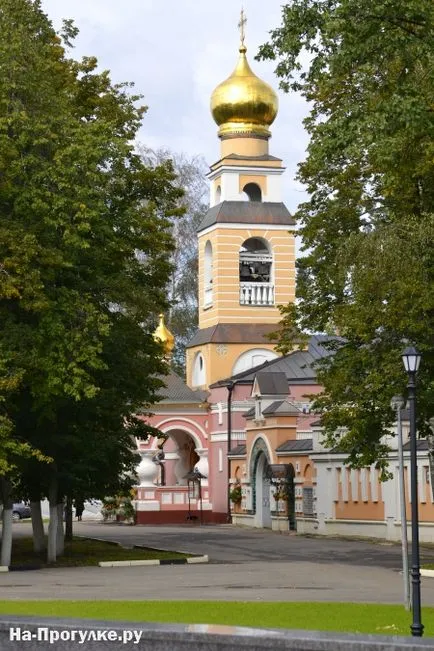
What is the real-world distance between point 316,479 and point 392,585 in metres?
23.8

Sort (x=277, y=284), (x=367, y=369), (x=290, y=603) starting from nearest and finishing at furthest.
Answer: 1. (x=290, y=603)
2. (x=367, y=369)
3. (x=277, y=284)

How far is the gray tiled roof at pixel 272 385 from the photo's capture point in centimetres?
5516

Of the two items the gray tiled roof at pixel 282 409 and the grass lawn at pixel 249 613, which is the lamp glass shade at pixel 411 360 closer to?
the grass lawn at pixel 249 613

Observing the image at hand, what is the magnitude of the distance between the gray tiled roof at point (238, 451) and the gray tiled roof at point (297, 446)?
7.31 metres

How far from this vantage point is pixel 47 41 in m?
33.5

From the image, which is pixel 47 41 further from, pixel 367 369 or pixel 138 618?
pixel 138 618

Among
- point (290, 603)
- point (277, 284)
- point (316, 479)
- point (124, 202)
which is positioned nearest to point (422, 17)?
point (290, 603)

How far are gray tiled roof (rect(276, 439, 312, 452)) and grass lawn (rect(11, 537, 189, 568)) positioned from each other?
11.2m

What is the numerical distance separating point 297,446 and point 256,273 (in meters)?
19.9

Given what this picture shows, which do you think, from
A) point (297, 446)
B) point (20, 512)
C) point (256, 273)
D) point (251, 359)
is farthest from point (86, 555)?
point (20, 512)

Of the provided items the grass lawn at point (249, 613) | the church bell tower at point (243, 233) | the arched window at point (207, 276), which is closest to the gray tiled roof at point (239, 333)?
the church bell tower at point (243, 233)

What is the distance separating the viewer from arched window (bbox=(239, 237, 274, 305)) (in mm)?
68812

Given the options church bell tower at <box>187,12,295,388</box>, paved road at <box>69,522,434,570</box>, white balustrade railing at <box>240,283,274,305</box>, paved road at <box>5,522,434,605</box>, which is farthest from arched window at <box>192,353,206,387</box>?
paved road at <box>5,522,434,605</box>

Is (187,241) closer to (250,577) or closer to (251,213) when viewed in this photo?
(251,213)
